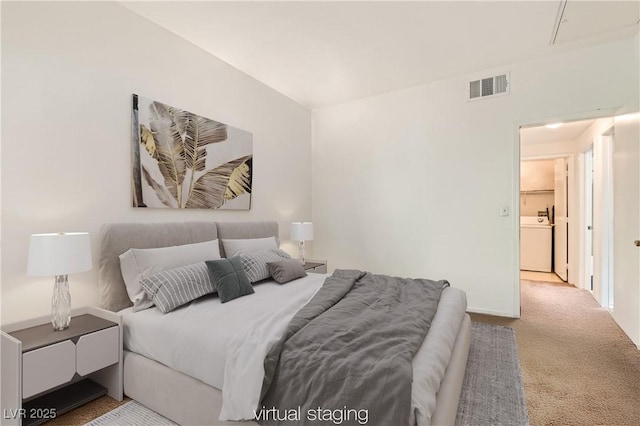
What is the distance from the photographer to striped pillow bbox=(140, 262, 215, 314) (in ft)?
6.70

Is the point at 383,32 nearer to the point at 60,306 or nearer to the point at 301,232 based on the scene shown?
the point at 301,232

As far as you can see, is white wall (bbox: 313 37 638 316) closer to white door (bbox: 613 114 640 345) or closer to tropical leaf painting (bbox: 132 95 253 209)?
white door (bbox: 613 114 640 345)

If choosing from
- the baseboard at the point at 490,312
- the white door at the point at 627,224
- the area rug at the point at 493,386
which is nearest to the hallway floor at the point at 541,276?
the white door at the point at 627,224

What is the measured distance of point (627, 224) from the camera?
113 inches

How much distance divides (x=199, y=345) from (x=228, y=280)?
66 cm

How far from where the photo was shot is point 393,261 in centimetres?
413

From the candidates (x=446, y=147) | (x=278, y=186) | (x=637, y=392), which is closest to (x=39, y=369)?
(x=278, y=186)

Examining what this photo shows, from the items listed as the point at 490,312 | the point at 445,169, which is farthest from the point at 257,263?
the point at 490,312

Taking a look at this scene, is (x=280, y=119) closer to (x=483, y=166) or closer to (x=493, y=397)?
(x=483, y=166)

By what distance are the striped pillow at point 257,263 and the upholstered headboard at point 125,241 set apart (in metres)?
0.46

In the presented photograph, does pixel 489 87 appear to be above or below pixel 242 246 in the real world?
above

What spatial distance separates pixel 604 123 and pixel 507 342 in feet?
9.41

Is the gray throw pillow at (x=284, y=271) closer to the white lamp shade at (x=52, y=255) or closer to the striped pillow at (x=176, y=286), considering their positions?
the striped pillow at (x=176, y=286)

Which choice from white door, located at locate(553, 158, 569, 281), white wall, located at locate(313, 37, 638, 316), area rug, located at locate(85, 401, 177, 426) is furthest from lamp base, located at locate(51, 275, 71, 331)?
white door, located at locate(553, 158, 569, 281)
